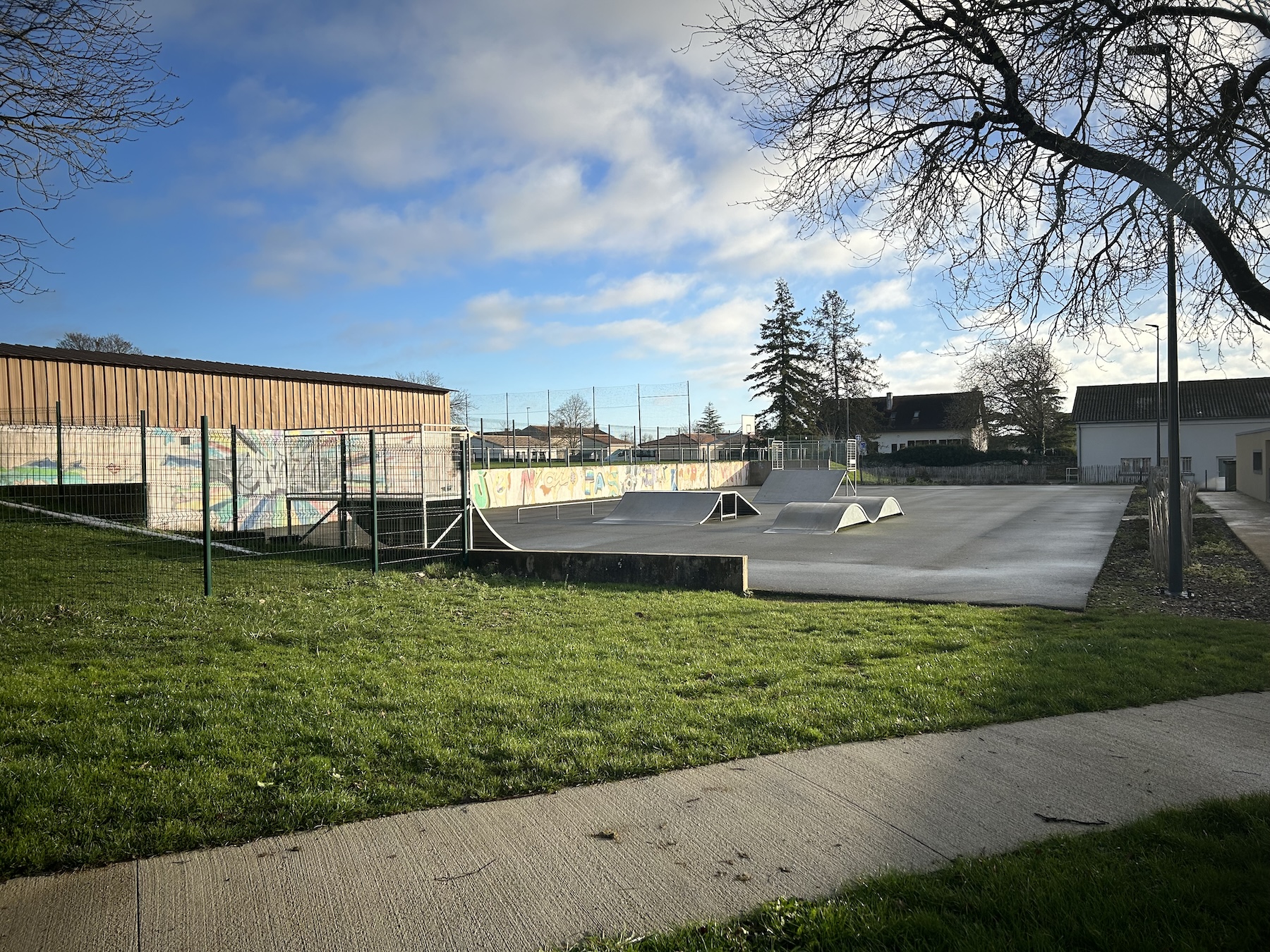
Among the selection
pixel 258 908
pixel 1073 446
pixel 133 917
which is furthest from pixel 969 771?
pixel 1073 446

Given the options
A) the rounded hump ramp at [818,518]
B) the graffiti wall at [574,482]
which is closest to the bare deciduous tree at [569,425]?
A: the graffiti wall at [574,482]

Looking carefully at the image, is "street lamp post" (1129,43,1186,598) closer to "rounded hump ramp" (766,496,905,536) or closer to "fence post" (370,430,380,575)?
"rounded hump ramp" (766,496,905,536)

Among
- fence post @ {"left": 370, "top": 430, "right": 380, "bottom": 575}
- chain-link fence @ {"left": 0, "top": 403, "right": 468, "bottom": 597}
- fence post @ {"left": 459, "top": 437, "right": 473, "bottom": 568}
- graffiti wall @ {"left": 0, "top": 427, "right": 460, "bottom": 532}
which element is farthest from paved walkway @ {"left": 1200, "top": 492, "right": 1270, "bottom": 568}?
graffiti wall @ {"left": 0, "top": 427, "right": 460, "bottom": 532}

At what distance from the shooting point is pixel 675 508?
23516 mm

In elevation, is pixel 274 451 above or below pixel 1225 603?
above

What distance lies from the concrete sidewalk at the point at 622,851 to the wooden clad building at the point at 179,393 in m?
16.1

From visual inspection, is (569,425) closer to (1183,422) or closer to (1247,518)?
(1247,518)

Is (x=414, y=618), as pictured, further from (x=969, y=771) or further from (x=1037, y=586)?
(x=1037, y=586)

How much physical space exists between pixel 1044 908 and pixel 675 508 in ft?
67.7

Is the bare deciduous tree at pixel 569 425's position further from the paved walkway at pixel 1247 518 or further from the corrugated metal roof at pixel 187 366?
the paved walkway at pixel 1247 518

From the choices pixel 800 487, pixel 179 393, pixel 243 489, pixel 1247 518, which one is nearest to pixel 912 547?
pixel 1247 518

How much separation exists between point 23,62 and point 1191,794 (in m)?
8.68

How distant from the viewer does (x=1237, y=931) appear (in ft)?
8.97

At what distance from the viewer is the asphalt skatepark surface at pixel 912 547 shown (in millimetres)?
11180
